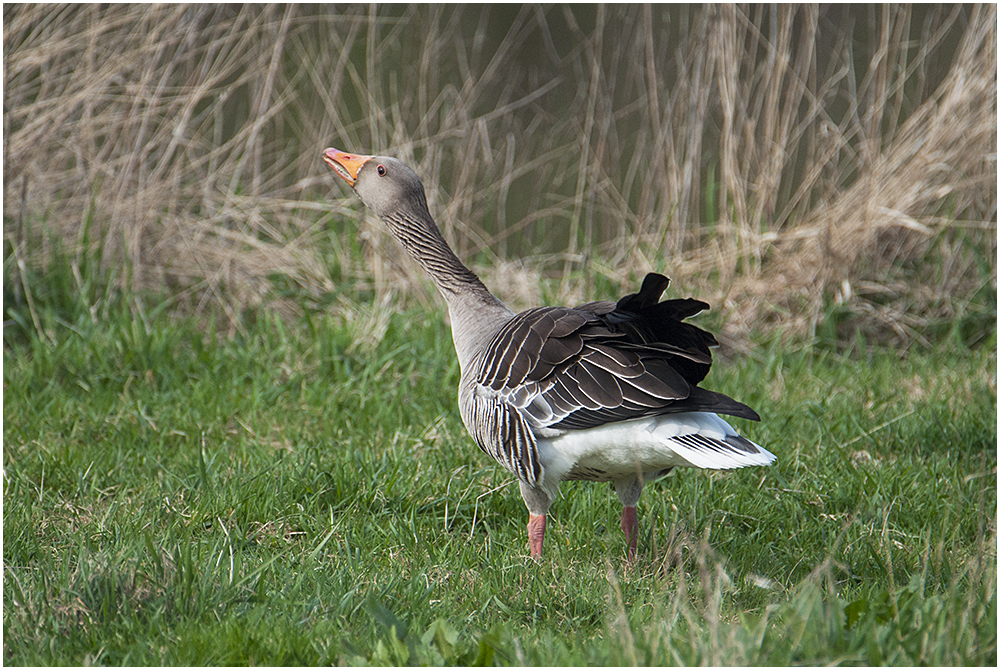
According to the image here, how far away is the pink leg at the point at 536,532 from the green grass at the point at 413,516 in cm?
8

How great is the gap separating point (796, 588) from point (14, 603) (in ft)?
7.25

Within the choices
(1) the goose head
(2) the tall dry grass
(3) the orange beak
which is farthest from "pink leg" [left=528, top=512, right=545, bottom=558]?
(2) the tall dry grass

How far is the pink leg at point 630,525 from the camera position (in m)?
3.32

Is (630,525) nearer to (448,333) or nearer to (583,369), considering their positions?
(583,369)

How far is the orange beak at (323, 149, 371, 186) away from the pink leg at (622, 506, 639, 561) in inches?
70.5

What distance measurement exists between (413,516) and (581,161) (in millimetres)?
3463

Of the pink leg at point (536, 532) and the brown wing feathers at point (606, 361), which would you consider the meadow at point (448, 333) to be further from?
the brown wing feathers at point (606, 361)

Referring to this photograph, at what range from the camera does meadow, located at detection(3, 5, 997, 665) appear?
8.58ft

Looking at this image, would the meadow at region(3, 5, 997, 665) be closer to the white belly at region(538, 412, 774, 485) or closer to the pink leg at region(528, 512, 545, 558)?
the pink leg at region(528, 512, 545, 558)

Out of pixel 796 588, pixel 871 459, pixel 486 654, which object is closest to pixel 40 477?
pixel 486 654

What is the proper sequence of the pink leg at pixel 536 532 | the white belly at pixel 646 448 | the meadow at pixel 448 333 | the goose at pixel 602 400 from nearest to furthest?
the meadow at pixel 448 333, the white belly at pixel 646 448, the goose at pixel 602 400, the pink leg at pixel 536 532

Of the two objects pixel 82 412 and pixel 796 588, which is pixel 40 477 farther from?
pixel 796 588

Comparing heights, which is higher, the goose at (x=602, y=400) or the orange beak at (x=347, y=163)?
the orange beak at (x=347, y=163)

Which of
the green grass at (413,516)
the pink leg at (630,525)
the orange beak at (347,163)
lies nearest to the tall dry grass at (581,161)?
the green grass at (413,516)
